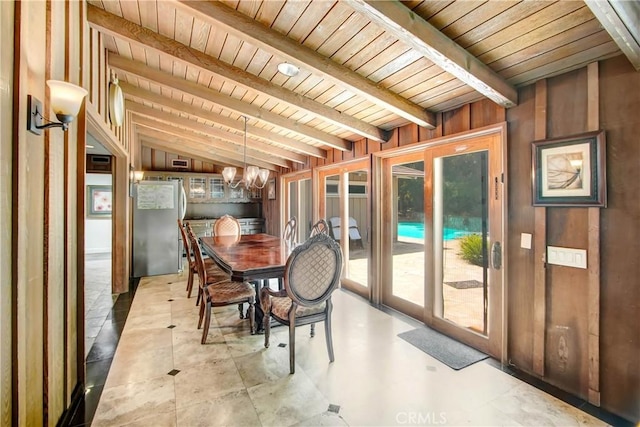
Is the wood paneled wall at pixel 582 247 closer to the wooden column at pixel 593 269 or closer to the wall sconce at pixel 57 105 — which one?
the wooden column at pixel 593 269

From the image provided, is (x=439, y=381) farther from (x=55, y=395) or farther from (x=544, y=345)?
(x=55, y=395)

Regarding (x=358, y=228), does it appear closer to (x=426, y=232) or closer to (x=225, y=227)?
(x=426, y=232)

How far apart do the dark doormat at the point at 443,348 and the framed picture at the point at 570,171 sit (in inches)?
56.5

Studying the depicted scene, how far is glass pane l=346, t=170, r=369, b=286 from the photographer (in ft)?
14.8

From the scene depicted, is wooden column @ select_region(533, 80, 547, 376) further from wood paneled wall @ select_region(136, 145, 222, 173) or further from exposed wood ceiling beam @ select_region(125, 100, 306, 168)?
wood paneled wall @ select_region(136, 145, 222, 173)

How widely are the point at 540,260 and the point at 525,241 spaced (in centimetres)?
18

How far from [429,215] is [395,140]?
104cm

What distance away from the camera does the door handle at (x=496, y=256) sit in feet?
8.57

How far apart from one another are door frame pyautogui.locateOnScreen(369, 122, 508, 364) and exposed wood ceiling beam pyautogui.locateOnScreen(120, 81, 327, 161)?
4.83 ft

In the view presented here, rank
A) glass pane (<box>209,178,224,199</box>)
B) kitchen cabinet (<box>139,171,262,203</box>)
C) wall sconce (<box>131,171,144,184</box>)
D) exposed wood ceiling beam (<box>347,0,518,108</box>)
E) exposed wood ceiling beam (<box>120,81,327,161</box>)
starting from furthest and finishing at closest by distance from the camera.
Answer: glass pane (<box>209,178,224,199</box>), kitchen cabinet (<box>139,171,262,203</box>), wall sconce (<box>131,171,144,184</box>), exposed wood ceiling beam (<box>120,81,327,161</box>), exposed wood ceiling beam (<box>347,0,518,108</box>)

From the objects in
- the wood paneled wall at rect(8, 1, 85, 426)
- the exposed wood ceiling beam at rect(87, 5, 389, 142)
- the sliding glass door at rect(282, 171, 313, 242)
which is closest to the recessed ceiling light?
the exposed wood ceiling beam at rect(87, 5, 389, 142)

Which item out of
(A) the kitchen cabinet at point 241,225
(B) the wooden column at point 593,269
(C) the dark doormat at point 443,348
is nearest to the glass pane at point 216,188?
(A) the kitchen cabinet at point 241,225

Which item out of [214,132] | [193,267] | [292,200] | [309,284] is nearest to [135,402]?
[309,284]

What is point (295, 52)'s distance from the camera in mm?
Result: 2203
